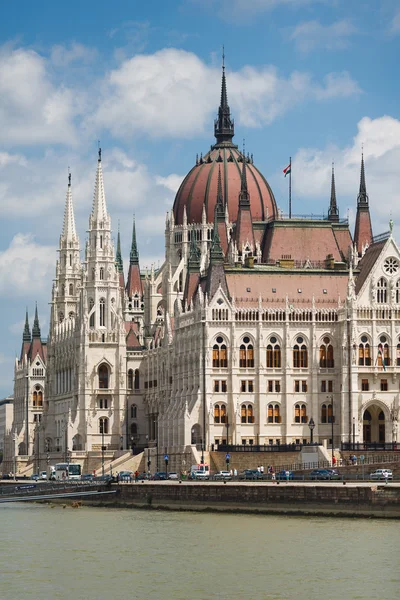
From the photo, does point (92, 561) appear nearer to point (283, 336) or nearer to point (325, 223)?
point (283, 336)

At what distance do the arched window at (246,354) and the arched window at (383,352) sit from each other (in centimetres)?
1133

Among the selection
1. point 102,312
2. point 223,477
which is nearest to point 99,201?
point 102,312

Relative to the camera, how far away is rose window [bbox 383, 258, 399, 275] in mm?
152625

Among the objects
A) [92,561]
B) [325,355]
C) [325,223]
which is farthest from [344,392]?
[92,561]

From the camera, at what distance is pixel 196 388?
15162 centimetres

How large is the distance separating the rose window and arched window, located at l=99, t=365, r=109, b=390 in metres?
35.8

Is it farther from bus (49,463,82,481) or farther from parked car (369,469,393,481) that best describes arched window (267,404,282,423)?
parked car (369,469,393,481)

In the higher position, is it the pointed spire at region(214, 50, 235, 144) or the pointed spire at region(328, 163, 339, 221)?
the pointed spire at region(214, 50, 235, 144)

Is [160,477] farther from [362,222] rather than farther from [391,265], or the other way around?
[362,222]

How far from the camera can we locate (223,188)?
190125 millimetres

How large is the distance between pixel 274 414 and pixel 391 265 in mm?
17101

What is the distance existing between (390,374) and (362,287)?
8.16 meters

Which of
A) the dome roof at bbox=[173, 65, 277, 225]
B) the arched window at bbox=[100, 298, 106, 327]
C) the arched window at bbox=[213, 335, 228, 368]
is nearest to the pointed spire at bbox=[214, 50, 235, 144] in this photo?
the dome roof at bbox=[173, 65, 277, 225]

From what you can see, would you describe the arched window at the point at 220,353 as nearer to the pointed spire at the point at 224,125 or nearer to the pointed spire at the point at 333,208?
the pointed spire at the point at 333,208
